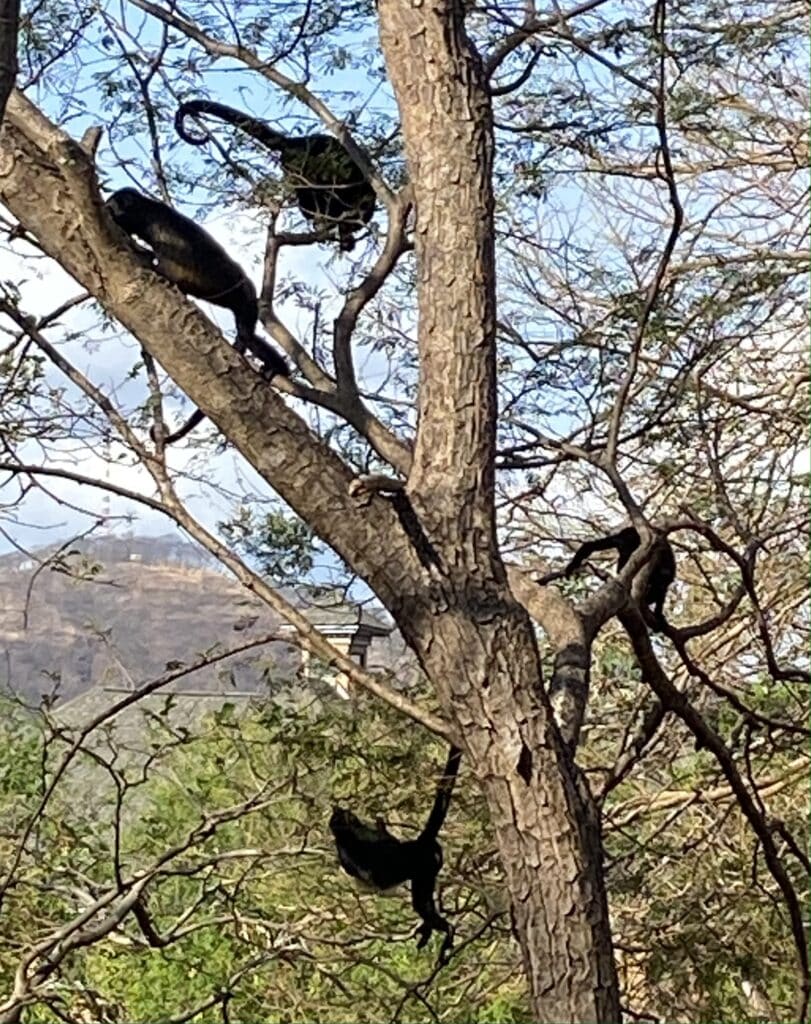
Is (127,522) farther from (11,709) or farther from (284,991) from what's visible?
(284,991)

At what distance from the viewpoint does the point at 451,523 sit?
7.66ft

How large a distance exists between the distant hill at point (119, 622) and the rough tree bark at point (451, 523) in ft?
2.10

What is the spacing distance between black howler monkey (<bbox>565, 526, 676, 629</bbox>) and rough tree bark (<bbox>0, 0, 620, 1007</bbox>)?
635 mm

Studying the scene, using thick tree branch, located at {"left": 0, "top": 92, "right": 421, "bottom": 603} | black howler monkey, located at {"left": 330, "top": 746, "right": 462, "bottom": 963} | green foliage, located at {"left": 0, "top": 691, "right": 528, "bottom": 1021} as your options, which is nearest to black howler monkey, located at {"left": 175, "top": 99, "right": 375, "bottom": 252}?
thick tree branch, located at {"left": 0, "top": 92, "right": 421, "bottom": 603}

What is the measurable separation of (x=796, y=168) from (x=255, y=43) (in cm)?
287

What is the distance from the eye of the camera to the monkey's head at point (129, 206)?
2938 millimetres

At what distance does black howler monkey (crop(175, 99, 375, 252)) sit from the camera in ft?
11.1

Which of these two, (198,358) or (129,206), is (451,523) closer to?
(198,358)

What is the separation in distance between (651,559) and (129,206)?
1.35 m

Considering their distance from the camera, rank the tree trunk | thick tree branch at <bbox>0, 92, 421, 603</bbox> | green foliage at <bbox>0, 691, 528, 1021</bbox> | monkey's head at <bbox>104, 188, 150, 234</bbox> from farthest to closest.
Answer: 1. green foliage at <bbox>0, 691, 528, 1021</bbox>
2. monkey's head at <bbox>104, 188, 150, 234</bbox>
3. thick tree branch at <bbox>0, 92, 421, 603</bbox>
4. the tree trunk

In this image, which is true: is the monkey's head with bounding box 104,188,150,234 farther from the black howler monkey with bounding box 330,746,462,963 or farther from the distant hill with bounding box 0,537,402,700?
the black howler monkey with bounding box 330,746,462,963

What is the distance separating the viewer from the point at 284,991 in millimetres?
4656

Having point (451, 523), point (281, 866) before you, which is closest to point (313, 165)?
point (451, 523)

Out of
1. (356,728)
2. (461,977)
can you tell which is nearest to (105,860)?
(356,728)
